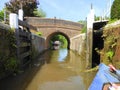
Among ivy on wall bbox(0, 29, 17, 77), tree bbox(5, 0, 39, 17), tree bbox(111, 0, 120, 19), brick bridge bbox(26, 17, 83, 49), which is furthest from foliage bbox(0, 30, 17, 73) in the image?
tree bbox(5, 0, 39, 17)

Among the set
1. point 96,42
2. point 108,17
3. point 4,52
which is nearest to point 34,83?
point 4,52

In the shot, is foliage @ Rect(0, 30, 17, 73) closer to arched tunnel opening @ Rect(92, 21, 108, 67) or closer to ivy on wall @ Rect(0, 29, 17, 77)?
ivy on wall @ Rect(0, 29, 17, 77)

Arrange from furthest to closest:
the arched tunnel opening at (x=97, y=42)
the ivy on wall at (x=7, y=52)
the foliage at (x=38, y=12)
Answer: the foliage at (x=38, y=12) → the arched tunnel opening at (x=97, y=42) → the ivy on wall at (x=7, y=52)

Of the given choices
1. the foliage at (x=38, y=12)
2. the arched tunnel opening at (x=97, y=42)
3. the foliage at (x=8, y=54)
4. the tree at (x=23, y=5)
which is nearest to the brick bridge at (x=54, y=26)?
the tree at (x=23, y=5)

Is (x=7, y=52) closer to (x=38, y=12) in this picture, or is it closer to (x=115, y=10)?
(x=115, y=10)

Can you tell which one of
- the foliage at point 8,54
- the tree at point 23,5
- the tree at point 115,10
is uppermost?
the tree at point 23,5

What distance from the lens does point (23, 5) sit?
4194cm

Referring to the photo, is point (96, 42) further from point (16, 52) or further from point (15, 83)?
point (15, 83)

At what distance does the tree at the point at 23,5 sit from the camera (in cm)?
4128

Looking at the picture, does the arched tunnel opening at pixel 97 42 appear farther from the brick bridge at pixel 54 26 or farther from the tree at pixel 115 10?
the brick bridge at pixel 54 26

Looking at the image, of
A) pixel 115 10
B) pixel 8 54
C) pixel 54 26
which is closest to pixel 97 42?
pixel 115 10

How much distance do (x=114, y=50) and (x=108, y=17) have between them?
3.77 meters

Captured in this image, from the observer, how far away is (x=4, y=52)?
33.7 ft

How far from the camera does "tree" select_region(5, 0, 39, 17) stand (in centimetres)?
4128
